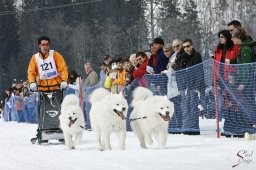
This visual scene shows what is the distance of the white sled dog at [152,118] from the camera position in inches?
330

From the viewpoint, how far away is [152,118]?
27.8ft

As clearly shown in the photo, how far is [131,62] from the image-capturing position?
12156 mm

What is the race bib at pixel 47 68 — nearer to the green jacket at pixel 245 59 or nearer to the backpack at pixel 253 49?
the green jacket at pixel 245 59

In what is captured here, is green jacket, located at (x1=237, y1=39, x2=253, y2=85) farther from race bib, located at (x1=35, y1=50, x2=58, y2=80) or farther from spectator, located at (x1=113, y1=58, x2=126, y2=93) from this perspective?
spectator, located at (x1=113, y1=58, x2=126, y2=93)

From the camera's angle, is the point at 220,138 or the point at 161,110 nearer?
the point at 161,110

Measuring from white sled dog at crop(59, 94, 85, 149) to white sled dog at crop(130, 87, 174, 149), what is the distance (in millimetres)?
1016

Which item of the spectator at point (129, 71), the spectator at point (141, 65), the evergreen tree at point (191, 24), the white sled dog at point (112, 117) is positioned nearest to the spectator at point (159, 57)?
the spectator at point (141, 65)

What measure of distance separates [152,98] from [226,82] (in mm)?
1598

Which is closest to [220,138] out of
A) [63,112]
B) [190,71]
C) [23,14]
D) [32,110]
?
[190,71]

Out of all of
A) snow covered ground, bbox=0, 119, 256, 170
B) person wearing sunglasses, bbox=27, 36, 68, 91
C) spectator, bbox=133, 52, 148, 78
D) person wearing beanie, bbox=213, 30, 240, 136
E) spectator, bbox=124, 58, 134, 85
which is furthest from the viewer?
spectator, bbox=124, 58, 134, 85

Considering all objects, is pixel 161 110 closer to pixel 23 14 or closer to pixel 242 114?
pixel 242 114

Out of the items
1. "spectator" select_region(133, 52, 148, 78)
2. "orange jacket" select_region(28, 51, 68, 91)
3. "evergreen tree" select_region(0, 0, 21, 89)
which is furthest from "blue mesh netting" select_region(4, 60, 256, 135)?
"evergreen tree" select_region(0, 0, 21, 89)

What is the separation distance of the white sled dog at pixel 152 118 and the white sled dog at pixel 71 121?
40.0 inches

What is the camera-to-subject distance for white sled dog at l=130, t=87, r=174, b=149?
27.5ft
